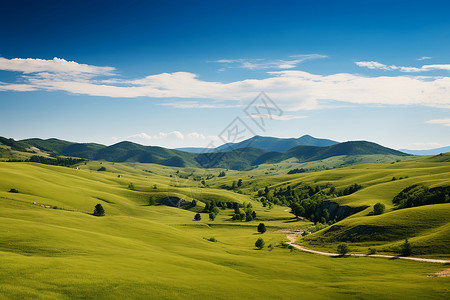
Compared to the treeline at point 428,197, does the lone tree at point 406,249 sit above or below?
below

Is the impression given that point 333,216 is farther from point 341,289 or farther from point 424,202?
point 341,289

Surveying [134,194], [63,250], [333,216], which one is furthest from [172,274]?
[134,194]

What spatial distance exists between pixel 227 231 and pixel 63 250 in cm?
10164

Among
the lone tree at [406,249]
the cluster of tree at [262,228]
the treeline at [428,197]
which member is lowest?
the cluster of tree at [262,228]

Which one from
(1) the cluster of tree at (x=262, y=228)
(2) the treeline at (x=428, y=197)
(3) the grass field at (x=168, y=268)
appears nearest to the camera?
(3) the grass field at (x=168, y=268)

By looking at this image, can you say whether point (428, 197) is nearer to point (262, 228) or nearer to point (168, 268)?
point (262, 228)

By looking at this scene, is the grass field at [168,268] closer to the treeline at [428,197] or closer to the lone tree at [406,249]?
the lone tree at [406,249]

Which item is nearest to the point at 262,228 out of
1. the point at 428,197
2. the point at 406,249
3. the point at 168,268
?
the point at 428,197

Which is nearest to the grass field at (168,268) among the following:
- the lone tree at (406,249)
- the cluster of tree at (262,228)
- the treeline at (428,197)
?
the lone tree at (406,249)

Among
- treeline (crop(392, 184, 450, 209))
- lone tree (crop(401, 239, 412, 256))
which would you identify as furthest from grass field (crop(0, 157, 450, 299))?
treeline (crop(392, 184, 450, 209))

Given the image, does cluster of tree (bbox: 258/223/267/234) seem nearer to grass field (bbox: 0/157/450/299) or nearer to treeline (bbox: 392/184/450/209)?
grass field (bbox: 0/157/450/299)

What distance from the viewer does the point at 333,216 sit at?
153000 millimetres

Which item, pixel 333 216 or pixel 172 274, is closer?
pixel 172 274

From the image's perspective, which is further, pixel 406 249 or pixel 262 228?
pixel 262 228
